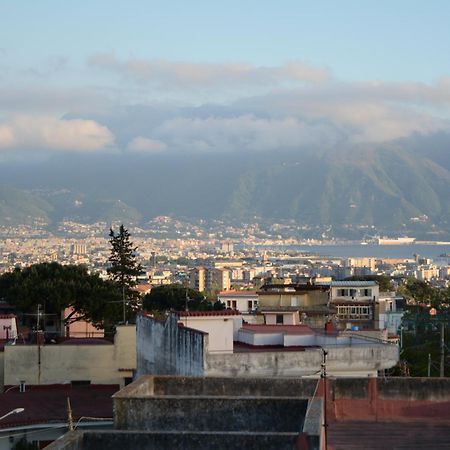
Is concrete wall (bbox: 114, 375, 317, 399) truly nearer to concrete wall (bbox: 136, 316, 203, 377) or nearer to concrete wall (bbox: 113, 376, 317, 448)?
concrete wall (bbox: 113, 376, 317, 448)

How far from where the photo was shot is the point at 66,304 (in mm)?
40188

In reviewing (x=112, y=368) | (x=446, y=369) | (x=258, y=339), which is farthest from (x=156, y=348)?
(x=446, y=369)

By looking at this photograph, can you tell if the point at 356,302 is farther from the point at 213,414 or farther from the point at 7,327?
the point at 213,414

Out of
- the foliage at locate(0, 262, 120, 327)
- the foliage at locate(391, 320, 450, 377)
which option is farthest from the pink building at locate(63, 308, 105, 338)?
the foliage at locate(391, 320, 450, 377)

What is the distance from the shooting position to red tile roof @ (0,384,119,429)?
19.8 metres

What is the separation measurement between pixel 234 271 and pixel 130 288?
5437 inches

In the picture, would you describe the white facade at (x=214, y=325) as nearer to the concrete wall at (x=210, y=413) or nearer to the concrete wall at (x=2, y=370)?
the concrete wall at (x=2, y=370)

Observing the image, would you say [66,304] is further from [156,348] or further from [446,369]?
[156,348]

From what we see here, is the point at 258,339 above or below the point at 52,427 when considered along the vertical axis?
above

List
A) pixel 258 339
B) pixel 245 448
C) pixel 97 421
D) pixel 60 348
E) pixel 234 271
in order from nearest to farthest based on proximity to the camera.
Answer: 1. pixel 245 448
2. pixel 97 421
3. pixel 258 339
4. pixel 60 348
5. pixel 234 271

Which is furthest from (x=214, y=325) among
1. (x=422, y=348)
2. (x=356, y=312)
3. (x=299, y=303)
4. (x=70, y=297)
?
(x=356, y=312)

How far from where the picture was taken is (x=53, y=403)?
72.9 feet

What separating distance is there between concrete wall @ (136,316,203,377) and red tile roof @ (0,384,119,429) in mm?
1177

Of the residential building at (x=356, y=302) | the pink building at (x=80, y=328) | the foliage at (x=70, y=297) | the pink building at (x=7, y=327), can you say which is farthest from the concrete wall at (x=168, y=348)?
the residential building at (x=356, y=302)
